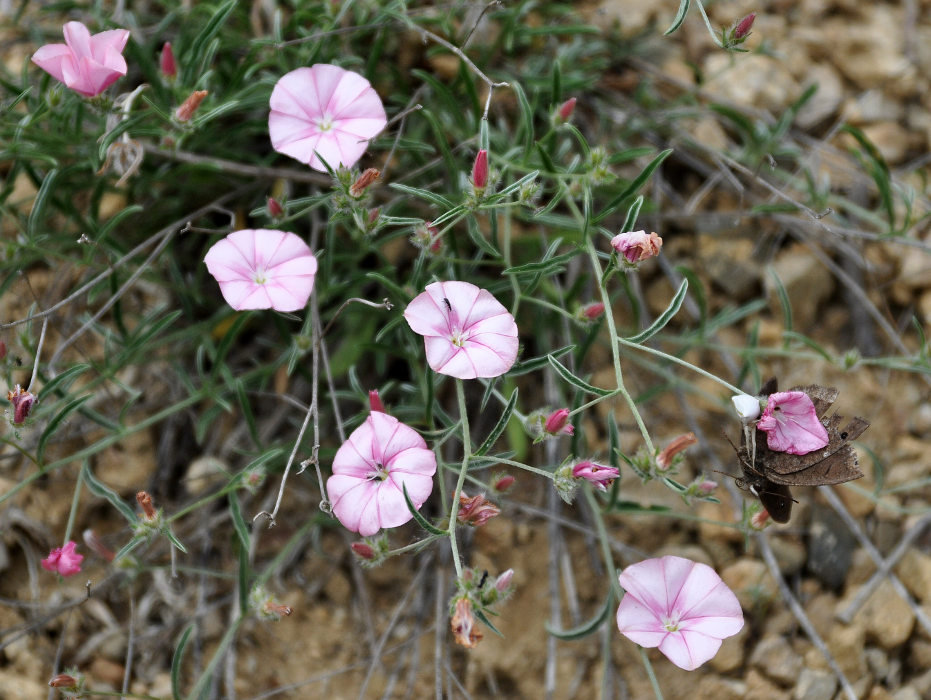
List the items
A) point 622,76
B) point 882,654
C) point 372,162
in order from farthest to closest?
point 622,76
point 372,162
point 882,654

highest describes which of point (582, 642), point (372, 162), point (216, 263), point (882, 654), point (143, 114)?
point (143, 114)

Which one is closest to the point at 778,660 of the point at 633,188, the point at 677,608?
the point at 677,608

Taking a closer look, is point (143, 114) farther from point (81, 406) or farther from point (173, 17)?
point (81, 406)

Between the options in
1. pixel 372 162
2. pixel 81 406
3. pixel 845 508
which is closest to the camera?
pixel 81 406

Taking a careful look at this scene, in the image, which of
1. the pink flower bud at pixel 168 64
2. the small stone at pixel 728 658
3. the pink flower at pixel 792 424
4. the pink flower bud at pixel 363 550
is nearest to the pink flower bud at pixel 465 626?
the pink flower bud at pixel 363 550

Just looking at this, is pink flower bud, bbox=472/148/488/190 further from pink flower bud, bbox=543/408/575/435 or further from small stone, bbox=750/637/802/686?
small stone, bbox=750/637/802/686

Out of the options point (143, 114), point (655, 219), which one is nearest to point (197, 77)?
point (143, 114)

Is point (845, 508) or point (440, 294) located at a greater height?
point (440, 294)
